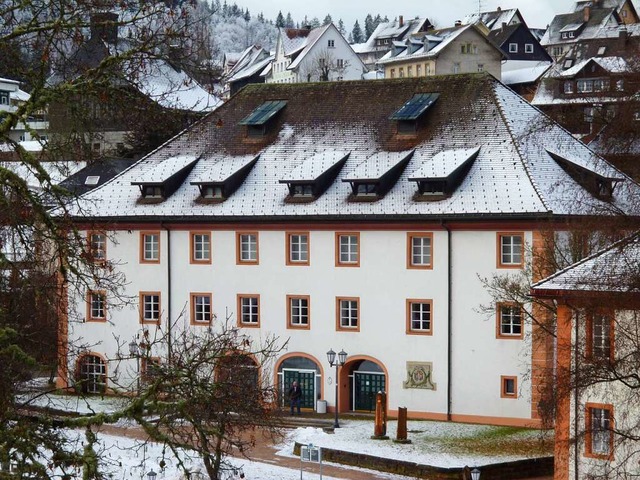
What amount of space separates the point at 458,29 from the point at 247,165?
69.0 m

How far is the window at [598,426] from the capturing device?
30016 millimetres

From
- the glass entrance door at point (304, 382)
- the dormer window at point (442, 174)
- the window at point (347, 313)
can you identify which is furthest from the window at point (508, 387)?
the glass entrance door at point (304, 382)

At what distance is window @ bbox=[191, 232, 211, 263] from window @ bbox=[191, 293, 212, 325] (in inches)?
47.6

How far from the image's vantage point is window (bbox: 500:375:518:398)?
1702 inches

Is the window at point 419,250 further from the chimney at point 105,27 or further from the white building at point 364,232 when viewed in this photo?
the chimney at point 105,27

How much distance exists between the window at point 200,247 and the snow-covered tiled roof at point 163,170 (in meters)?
2.28

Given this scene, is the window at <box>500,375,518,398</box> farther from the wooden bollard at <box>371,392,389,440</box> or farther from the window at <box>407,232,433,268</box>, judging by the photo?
the wooden bollard at <box>371,392,389,440</box>

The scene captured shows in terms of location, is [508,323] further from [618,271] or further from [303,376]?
[618,271]

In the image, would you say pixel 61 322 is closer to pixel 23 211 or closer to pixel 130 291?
pixel 23 211

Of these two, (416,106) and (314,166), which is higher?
(416,106)

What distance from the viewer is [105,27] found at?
39.4 ft

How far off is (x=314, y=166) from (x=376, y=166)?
220 centimetres

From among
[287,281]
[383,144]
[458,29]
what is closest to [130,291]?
[287,281]

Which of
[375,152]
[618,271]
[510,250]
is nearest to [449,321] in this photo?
[510,250]
